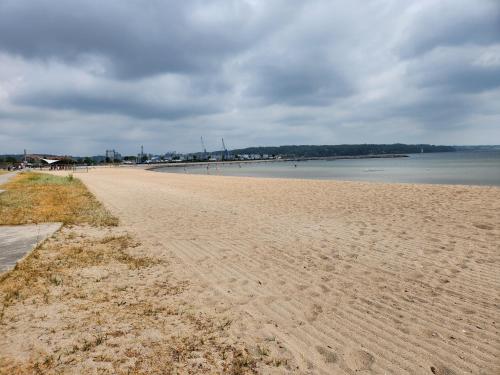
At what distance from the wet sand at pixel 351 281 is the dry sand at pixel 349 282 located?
17mm

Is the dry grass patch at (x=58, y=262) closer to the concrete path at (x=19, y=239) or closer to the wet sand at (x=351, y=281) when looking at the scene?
the concrete path at (x=19, y=239)

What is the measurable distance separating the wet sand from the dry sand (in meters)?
0.02

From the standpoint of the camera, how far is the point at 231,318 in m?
4.25

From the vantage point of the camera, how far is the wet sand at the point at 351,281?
3.57 meters

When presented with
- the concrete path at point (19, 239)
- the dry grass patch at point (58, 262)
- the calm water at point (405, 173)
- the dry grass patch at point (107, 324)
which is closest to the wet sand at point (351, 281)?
the dry grass patch at point (107, 324)

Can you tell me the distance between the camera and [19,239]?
7789mm

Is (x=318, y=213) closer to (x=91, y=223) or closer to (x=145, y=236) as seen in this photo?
(x=145, y=236)

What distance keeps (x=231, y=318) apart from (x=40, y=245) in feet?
17.2

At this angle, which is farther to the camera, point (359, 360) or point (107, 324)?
point (107, 324)

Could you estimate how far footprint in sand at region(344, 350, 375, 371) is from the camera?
3.32m

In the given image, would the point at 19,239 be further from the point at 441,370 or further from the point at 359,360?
the point at 441,370

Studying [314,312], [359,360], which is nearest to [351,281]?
[314,312]

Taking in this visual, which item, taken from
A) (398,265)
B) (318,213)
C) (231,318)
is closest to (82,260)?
(231,318)

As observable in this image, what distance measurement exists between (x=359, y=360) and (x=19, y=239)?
25.6ft
